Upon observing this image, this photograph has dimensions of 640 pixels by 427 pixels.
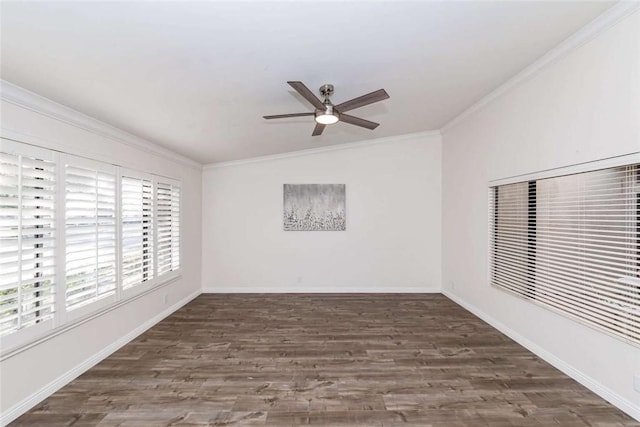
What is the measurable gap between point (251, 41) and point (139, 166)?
2.50 meters

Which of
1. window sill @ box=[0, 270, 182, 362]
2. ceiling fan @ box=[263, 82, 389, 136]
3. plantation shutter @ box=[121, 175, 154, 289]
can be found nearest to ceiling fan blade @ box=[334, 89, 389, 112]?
ceiling fan @ box=[263, 82, 389, 136]

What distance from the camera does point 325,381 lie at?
2635 millimetres

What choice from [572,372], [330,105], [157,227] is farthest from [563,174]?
[157,227]

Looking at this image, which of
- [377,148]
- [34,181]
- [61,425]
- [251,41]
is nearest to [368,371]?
[61,425]

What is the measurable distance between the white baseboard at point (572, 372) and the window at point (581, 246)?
0.47 meters

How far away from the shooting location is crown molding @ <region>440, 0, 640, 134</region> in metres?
2.13

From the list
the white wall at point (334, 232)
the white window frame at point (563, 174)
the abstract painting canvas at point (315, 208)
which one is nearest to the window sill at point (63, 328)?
the white wall at point (334, 232)

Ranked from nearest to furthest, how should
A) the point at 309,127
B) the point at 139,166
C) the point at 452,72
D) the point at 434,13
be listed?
the point at 434,13 < the point at 452,72 < the point at 139,166 < the point at 309,127

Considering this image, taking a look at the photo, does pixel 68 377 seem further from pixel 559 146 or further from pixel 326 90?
pixel 559 146

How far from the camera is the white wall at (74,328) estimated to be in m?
2.17

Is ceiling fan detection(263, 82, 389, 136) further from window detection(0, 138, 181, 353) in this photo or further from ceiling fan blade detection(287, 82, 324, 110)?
window detection(0, 138, 181, 353)

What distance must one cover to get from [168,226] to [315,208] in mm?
2495

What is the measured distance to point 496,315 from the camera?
378cm

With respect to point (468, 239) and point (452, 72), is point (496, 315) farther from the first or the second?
point (452, 72)
